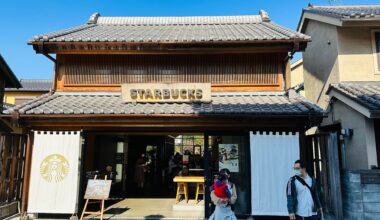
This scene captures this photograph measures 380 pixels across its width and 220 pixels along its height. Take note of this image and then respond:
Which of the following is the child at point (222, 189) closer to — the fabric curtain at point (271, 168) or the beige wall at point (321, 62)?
the fabric curtain at point (271, 168)

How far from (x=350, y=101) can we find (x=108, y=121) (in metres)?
7.42

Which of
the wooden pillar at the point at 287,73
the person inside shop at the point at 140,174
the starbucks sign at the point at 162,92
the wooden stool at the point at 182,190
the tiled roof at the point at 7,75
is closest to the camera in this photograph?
the starbucks sign at the point at 162,92

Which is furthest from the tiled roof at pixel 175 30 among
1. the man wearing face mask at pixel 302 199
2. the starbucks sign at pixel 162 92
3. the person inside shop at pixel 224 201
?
the person inside shop at pixel 224 201

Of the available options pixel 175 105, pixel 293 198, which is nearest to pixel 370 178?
pixel 293 198

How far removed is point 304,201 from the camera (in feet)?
18.8

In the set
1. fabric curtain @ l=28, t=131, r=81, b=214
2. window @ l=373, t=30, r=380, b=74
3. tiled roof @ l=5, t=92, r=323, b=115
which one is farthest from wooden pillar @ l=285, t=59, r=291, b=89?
fabric curtain @ l=28, t=131, r=81, b=214

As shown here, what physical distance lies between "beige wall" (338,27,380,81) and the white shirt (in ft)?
22.0

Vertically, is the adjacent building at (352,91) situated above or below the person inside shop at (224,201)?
above

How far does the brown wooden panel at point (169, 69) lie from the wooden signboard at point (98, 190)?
3.58 meters

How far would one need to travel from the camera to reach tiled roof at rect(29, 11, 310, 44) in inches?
371

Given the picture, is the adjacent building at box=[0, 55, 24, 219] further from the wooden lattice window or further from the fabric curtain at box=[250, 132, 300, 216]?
the fabric curtain at box=[250, 132, 300, 216]

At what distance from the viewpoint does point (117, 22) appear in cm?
1412

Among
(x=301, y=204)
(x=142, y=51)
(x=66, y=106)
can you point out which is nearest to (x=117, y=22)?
(x=142, y=51)

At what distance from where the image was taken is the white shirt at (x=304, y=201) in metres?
5.69
